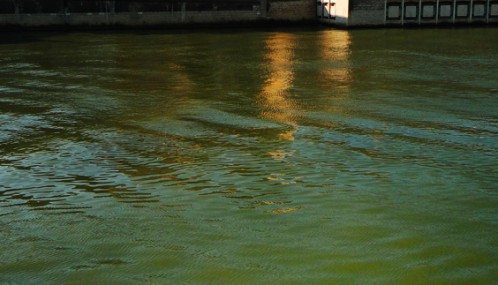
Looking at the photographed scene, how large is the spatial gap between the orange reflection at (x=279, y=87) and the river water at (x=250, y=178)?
0.37ft

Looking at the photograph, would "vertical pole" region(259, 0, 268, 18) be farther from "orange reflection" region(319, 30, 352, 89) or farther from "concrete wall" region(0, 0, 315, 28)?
"orange reflection" region(319, 30, 352, 89)

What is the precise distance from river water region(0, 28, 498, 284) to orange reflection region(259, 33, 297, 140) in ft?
0.37

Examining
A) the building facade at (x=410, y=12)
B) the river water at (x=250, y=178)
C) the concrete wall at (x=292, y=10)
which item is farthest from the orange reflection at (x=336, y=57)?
the concrete wall at (x=292, y=10)

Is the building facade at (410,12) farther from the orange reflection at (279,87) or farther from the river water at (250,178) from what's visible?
the river water at (250,178)

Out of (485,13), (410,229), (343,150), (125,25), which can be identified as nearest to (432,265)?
(410,229)

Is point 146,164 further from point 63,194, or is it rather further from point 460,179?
point 460,179

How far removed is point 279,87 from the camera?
17078mm

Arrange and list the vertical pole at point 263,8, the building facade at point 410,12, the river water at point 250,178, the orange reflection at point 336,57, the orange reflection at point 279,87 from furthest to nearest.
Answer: the vertical pole at point 263,8, the building facade at point 410,12, the orange reflection at point 336,57, the orange reflection at point 279,87, the river water at point 250,178

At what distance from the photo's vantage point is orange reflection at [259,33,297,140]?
1292cm

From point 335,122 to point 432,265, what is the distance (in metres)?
6.50

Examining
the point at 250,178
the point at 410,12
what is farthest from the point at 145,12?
the point at 250,178

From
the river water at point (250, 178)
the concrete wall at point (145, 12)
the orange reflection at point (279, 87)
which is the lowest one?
the river water at point (250, 178)

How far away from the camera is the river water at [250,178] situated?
6.13 m

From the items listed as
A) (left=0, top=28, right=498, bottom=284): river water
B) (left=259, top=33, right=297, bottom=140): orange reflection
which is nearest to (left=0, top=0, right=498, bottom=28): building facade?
(left=259, top=33, right=297, bottom=140): orange reflection
